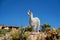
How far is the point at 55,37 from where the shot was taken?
26922mm

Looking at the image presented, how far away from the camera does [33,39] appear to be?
26.8 metres

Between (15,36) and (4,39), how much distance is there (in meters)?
1.63

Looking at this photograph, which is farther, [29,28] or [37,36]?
[29,28]

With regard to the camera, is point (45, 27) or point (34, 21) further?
point (45, 27)

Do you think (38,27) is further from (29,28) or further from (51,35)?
(51,35)

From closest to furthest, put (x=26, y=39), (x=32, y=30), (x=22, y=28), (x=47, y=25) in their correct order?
(x=26, y=39)
(x=22, y=28)
(x=32, y=30)
(x=47, y=25)

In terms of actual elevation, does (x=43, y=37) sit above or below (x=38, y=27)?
below

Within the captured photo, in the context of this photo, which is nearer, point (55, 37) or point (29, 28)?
point (55, 37)

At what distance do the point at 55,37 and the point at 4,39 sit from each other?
6209mm

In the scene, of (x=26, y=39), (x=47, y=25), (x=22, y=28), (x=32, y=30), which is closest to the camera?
(x=26, y=39)

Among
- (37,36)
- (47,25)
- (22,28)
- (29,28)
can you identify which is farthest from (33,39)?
(47,25)

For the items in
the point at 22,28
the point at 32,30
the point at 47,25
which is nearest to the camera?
the point at 22,28

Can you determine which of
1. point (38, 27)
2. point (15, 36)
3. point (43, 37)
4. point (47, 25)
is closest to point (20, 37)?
point (15, 36)

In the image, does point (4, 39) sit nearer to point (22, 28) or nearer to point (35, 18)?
point (22, 28)
